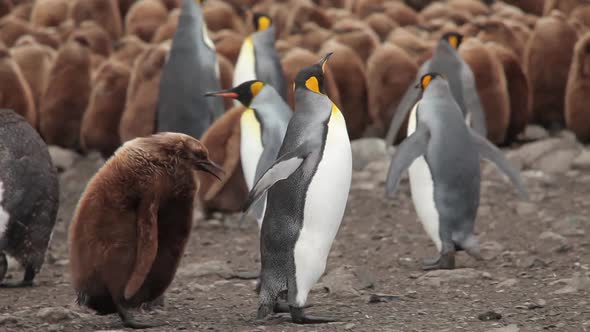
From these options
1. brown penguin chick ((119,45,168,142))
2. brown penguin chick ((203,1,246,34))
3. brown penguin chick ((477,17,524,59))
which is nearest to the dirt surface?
brown penguin chick ((119,45,168,142))

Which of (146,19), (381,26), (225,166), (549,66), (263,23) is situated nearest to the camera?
(225,166)

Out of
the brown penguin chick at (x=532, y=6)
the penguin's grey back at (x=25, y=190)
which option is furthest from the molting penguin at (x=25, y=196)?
the brown penguin chick at (x=532, y=6)

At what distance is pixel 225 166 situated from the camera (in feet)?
18.2

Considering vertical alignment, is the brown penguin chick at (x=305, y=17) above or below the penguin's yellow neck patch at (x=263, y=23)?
below

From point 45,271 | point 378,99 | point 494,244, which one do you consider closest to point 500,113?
point 378,99

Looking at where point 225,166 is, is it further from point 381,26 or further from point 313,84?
point 381,26

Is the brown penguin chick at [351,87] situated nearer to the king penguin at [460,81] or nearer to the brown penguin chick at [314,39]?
the brown penguin chick at [314,39]

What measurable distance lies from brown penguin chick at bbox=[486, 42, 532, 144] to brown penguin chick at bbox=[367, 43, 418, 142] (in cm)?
58

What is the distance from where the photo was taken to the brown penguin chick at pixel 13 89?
286 inches

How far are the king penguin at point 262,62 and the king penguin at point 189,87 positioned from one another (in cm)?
19

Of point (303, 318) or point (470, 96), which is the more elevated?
point (303, 318)

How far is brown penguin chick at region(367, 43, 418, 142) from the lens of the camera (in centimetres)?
755

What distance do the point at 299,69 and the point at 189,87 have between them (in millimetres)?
941

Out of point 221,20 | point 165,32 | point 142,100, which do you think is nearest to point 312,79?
point 142,100
